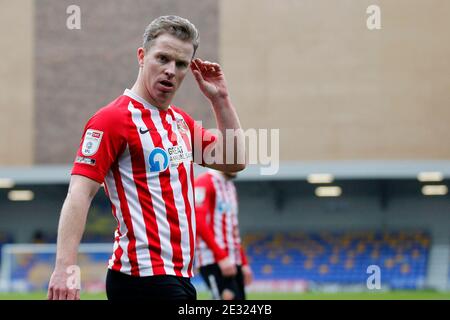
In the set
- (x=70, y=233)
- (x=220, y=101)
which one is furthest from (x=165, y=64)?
(x=70, y=233)

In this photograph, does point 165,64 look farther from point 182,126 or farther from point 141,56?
point 182,126

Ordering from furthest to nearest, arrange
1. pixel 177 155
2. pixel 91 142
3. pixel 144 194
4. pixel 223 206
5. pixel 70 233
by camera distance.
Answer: pixel 223 206, pixel 177 155, pixel 144 194, pixel 91 142, pixel 70 233

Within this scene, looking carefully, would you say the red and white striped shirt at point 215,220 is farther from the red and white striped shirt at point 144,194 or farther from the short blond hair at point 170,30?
the short blond hair at point 170,30

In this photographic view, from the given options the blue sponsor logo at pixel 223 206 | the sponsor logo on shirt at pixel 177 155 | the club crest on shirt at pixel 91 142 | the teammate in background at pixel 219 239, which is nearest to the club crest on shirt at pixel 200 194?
the teammate in background at pixel 219 239

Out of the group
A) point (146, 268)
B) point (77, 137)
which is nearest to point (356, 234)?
point (77, 137)

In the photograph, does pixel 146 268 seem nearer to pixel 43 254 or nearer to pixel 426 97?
pixel 43 254

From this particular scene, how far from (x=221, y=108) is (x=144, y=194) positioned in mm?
757

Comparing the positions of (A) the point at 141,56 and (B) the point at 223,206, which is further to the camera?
(B) the point at 223,206

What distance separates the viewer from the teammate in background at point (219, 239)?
29.3 ft

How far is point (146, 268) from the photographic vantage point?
166 inches

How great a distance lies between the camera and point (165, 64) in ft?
14.0

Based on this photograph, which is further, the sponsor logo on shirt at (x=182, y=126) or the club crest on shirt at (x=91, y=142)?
the sponsor logo on shirt at (x=182, y=126)

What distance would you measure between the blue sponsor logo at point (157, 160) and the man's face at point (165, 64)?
28cm

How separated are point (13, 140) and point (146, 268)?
26943 millimetres
